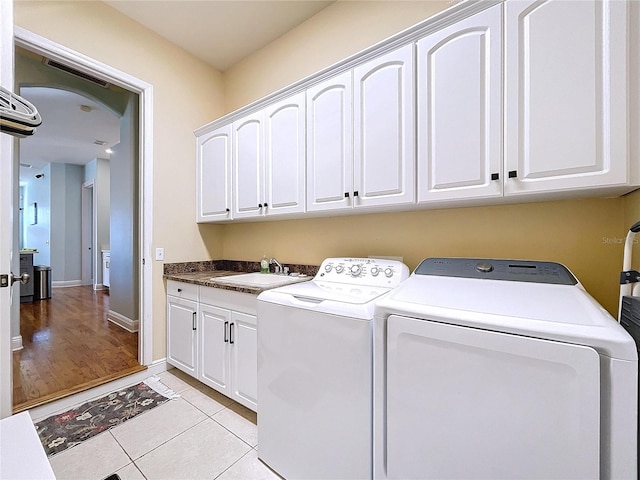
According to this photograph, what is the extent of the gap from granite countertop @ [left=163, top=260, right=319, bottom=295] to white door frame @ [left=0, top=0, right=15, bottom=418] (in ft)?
3.16

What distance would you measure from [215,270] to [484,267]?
2378mm

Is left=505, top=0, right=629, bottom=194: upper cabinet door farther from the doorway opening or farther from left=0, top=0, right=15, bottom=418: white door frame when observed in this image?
the doorway opening

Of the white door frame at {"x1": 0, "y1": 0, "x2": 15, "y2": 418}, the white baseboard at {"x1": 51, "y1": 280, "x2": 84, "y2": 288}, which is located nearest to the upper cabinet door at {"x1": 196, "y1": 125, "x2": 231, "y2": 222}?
the white door frame at {"x1": 0, "y1": 0, "x2": 15, "y2": 418}

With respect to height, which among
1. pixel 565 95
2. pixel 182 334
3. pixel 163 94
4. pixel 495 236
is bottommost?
pixel 182 334

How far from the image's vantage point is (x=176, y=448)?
1.53 metres

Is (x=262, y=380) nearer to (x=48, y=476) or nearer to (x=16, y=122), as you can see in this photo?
(x=48, y=476)

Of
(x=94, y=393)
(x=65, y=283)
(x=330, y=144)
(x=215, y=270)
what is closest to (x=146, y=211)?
(x=215, y=270)

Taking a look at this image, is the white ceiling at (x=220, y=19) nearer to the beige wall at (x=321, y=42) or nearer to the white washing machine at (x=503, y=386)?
the beige wall at (x=321, y=42)

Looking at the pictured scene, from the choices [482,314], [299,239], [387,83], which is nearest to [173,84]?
[299,239]

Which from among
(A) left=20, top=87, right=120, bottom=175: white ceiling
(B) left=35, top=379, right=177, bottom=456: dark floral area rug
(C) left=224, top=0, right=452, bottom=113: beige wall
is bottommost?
(B) left=35, top=379, right=177, bottom=456: dark floral area rug

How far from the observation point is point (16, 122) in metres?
0.61

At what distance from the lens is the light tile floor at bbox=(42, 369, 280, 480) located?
1.37 meters

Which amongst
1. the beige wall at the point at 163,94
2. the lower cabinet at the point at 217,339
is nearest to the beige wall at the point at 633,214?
the lower cabinet at the point at 217,339

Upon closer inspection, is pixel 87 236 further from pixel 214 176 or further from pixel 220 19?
pixel 220 19
